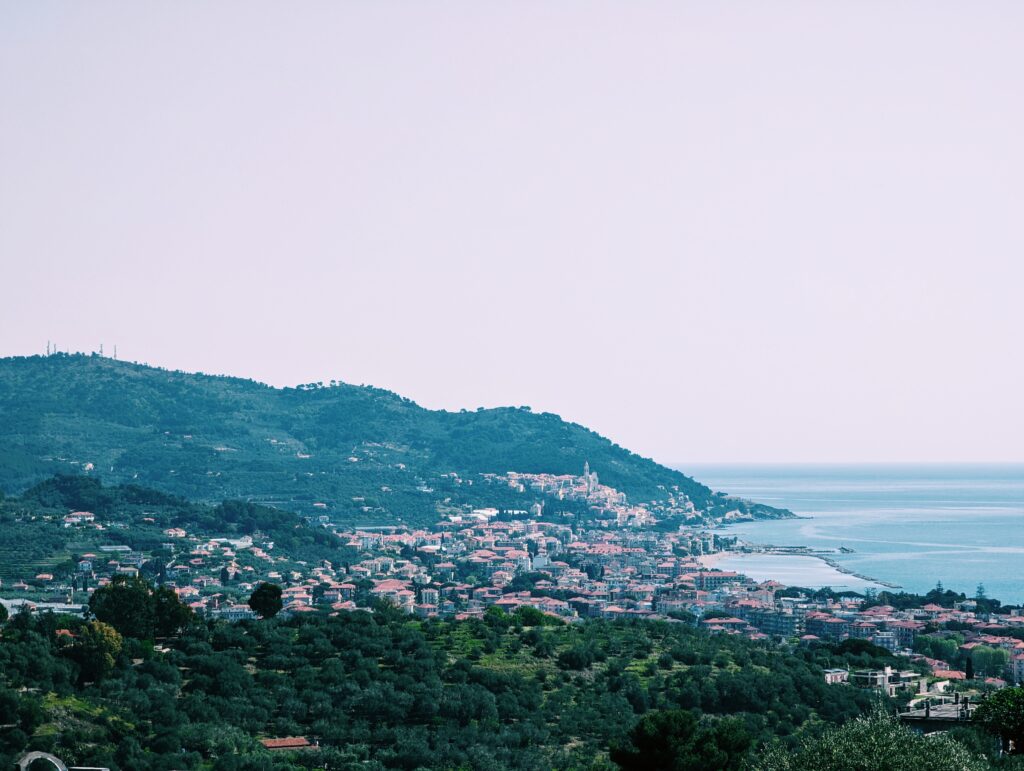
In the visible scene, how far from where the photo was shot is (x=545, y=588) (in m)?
72.1

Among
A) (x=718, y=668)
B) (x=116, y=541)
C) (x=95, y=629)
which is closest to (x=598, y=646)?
(x=718, y=668)

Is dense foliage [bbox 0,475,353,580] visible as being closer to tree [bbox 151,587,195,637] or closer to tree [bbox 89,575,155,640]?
tree [bbox 151,587,195,637]

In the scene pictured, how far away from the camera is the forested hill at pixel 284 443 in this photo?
4316 inches

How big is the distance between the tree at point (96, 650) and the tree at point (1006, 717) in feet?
52.7

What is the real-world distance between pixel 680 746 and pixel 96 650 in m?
12.3

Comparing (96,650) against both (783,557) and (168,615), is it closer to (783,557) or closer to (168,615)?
(168,615)

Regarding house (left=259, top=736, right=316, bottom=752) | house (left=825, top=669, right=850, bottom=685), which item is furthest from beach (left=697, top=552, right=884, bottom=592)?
house (left=259, top=736, right=316, bottom=752)

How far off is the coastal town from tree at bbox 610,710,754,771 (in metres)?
12.7

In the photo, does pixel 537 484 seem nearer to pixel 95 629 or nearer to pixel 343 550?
pixel 343 550

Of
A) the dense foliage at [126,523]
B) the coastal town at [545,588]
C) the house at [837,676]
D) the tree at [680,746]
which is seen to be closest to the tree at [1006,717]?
the tree at [680,746]

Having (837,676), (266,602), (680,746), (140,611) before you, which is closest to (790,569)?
(837,676)

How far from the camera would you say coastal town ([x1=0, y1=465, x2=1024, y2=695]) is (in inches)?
1935

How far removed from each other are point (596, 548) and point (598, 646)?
2519 inches

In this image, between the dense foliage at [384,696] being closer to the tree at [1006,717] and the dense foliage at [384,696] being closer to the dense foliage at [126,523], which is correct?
the tree at [1006,717]
